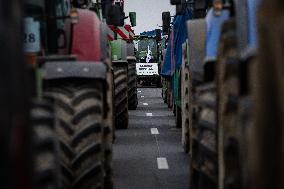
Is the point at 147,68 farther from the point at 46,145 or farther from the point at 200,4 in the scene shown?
the point at 46,145

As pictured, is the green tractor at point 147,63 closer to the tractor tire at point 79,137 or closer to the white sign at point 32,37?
the white sign at point 32,37

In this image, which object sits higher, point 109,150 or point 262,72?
point 262,72

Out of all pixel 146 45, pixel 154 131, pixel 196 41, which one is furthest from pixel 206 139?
pixel 146 45

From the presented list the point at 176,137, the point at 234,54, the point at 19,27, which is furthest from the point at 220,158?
the point at 176,137

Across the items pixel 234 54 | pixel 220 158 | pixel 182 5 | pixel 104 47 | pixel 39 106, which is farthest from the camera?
pixel 182 5

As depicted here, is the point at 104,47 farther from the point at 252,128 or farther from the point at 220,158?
the point at 252,128

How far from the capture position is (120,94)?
16.6 metres

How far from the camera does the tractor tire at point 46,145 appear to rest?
152 inches

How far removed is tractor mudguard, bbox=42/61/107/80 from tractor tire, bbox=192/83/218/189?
2.64 ft

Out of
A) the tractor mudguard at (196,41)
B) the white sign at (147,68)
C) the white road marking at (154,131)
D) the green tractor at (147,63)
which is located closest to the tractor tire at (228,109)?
the tractor mudguard at (196,41)

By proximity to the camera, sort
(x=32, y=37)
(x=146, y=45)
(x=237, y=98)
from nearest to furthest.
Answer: (x=237, y=98) → (x=32, y=37) → (x=146, y=45)

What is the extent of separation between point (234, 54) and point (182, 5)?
830cm

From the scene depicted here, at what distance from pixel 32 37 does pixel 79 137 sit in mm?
1230

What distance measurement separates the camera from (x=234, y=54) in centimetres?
560
